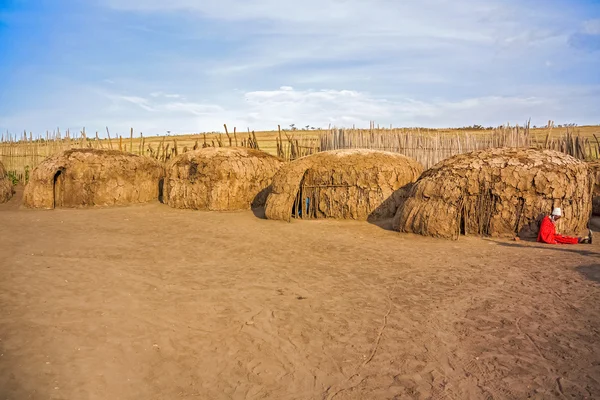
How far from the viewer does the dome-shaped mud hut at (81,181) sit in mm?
14766

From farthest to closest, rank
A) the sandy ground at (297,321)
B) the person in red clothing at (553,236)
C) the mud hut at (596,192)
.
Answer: the mud hut at (596,192)
the person in red clothing at (553,236)
the sandy ground at (297,321)

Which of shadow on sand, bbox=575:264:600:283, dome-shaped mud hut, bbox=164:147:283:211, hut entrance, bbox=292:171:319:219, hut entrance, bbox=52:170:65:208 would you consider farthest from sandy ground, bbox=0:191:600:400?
hut entrance, bbox=52:170:65:208

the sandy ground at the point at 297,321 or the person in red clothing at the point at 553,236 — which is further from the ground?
the person in red clothing at the point at 553,236

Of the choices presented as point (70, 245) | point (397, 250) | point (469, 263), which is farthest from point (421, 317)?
point (70, 245)

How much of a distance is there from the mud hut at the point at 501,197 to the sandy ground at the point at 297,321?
2.83 feet

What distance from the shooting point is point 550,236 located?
30.6ft

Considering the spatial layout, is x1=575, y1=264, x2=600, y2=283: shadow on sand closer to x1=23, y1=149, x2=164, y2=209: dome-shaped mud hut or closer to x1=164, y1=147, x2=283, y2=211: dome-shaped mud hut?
x1=164, y1=147, x2=283, y2=211: dome-shaped mud hut

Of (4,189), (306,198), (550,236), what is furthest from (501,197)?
(4,189)

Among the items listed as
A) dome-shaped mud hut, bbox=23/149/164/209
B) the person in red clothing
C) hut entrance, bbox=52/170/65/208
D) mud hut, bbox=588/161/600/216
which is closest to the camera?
the person in red clothing

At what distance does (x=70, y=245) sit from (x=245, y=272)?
3.90 metres

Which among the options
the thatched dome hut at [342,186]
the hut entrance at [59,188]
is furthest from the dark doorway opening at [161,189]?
the thatched dome hut at [342,186]

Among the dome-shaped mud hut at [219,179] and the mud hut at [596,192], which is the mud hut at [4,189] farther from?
the mud hut at [596,192]

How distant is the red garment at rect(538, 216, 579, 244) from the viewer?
30.4 ft

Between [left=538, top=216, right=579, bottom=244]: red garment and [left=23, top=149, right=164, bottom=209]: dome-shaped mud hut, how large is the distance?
12.4 metres
